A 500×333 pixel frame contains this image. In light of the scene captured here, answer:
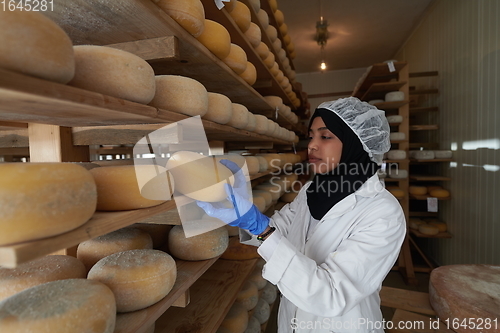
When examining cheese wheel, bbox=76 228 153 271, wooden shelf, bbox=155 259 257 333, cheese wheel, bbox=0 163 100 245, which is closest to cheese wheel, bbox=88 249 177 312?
cheese wheel, bbox=76 228 153 271

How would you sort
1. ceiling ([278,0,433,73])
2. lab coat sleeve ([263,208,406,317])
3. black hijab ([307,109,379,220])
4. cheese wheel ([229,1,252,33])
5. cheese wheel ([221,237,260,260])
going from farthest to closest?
ceiling ([278,0,433,73]), cheese wheel ([221,237,260,260]), cheese wheel ([229,1,252,33]), black hijab ([307,109,379,220]), lab coat sleeve ([263,208,406,317])

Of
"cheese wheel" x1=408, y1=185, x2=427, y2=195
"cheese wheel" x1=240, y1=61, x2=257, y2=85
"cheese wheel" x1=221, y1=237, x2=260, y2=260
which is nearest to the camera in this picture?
"cheese wheel" x1=240, y1=61, x2=257, y2=85

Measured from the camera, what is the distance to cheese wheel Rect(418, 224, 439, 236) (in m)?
3.67

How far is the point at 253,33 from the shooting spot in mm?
2121

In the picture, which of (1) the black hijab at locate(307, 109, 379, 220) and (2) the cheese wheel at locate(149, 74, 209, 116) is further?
(1) the black hijab at locate(307, 109, 379, 220)

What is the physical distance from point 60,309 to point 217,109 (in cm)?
89

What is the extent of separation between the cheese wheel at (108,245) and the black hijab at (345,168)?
0.92 metres

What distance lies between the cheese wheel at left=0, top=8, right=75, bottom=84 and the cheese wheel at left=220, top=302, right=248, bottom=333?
1.56 meters

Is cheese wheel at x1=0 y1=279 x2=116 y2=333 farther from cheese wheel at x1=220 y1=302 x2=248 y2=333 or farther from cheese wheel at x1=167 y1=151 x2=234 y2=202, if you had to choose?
cheese wheel at x1=220 y1=302 x2=248 y2=333

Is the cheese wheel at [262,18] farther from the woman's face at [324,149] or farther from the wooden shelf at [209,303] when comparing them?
the wooden shelf at [209,303]

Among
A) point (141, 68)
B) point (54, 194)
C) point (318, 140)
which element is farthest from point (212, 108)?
point (54, 194)

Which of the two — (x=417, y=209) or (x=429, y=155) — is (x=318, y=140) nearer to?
(x=429, y=155)

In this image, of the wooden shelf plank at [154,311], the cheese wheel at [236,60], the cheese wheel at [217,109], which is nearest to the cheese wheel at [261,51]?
the cheese wheel at [236,60]

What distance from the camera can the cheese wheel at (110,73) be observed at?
0.64 metres
